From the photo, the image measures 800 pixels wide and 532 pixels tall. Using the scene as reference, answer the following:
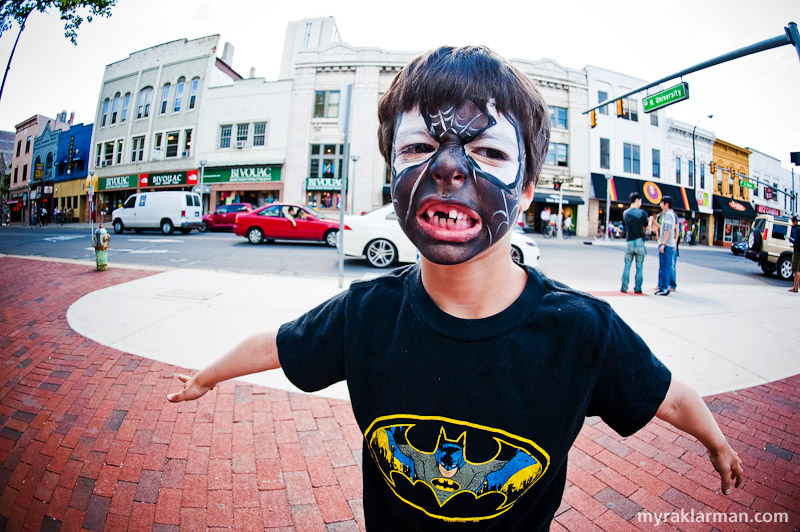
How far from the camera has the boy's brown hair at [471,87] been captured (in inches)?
35.3

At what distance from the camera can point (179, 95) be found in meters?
26.5

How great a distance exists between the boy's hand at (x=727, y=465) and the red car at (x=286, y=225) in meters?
11.3

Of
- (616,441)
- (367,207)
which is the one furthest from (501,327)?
(367,207)

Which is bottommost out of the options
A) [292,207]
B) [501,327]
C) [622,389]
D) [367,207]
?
[622,389]

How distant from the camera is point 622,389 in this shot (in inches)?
35.0

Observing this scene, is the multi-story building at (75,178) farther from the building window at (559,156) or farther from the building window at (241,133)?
the building window at (559,156)

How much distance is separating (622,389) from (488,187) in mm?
615

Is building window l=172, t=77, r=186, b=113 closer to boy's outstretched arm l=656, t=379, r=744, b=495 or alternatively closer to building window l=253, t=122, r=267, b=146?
building window l=253, t=122, r=267, b=146

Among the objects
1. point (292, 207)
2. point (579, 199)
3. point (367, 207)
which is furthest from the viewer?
point (579, 199)

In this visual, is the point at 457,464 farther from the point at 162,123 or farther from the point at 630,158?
the point at 162,123

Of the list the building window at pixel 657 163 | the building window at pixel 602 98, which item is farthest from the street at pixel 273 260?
the building window at pixel 657 163

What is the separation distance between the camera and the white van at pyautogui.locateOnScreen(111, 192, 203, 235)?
52.6 ft

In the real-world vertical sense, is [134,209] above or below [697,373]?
above

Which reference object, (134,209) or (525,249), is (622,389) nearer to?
(525,249)
